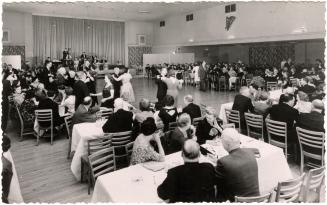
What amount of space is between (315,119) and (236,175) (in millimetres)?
2175

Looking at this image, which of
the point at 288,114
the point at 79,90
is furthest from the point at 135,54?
the point at 288,114

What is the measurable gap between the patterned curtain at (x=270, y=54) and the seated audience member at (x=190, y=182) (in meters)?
14.9

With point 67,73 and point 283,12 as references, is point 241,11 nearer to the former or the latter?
point 283,12

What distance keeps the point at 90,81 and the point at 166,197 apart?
615cm

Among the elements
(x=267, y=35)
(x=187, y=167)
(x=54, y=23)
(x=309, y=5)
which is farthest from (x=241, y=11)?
(x=187, y=167)

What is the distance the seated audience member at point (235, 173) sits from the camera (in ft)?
7.95

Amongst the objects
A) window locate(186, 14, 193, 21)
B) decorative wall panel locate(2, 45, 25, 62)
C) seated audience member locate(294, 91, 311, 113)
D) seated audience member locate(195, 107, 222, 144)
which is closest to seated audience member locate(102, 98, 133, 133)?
seated audience member locate(195, 107, 222, 144)

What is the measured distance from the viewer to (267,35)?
1362 centimetres

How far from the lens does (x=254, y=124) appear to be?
16.7ft

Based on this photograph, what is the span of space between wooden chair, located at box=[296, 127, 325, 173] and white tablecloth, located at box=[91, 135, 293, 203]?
75 cm

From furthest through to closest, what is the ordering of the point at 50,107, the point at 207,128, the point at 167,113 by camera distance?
the point at 50,107 < the point at 167,113 < the point at 207,128

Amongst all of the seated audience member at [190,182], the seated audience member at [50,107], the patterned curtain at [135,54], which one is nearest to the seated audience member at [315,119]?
the seated audience member at [190,182]

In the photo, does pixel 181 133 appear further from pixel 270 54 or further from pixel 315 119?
pixel 270 54

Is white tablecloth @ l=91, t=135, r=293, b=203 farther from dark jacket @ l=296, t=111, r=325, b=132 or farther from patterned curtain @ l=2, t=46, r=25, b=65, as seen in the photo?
patterned curtain @ l=2, t=46, r=25, b=65
